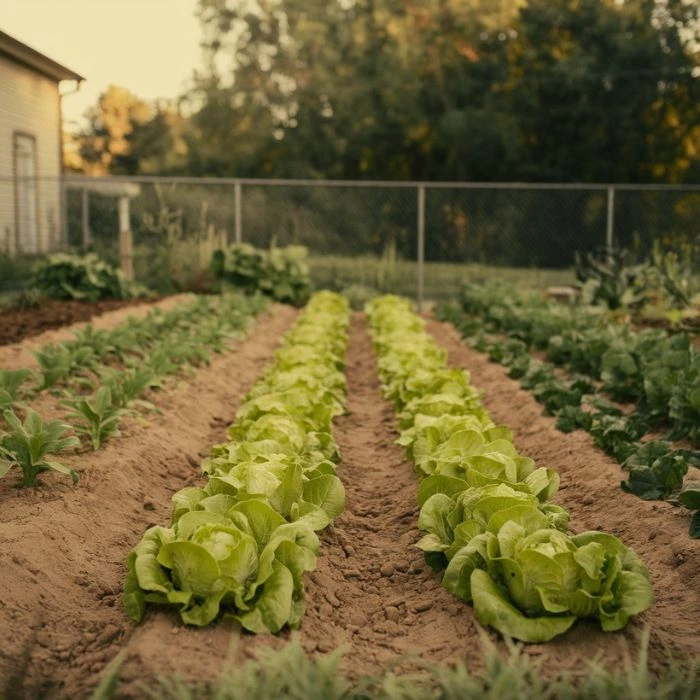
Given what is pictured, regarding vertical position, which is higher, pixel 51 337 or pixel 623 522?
pixel 51 337

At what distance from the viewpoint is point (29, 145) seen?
56.5ft

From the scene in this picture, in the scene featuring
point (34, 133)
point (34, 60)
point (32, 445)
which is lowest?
point (32, 445)

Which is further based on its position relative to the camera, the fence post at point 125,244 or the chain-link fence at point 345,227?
the chain-link fence at point 345,227

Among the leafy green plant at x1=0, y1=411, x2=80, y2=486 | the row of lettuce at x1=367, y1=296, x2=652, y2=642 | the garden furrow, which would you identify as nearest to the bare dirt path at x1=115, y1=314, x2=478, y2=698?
the garden furrow

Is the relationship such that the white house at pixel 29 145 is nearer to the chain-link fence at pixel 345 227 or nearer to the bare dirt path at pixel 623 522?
the chain-link fence at pixel 345 227

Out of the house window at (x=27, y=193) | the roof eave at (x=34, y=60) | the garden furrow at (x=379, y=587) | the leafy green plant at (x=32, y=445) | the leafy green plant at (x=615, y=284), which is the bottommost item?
the garden furrow at (x=379, y=587)

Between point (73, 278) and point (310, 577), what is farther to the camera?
point (73, 278)

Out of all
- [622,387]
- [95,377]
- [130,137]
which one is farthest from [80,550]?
[130,137]

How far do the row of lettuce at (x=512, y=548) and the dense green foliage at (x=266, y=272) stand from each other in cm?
1036

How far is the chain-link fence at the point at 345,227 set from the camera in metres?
14.9

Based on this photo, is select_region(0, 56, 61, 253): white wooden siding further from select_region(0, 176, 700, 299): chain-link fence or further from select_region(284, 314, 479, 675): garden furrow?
select_region(284, 314, 479, 675): garden furrow

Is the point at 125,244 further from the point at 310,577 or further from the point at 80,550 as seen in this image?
the point at 310,577

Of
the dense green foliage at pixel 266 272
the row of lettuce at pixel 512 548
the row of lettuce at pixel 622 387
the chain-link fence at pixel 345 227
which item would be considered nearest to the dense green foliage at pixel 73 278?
the chain-link fence at pixel 345 227

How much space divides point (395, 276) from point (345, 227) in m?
3.23
